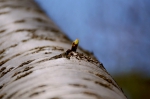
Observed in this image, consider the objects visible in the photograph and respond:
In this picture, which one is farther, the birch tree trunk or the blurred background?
the blurred background

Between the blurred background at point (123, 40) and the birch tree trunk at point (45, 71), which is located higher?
the blurred background at point (123, 40)

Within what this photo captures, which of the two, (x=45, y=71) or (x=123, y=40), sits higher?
(x=123, y=40)

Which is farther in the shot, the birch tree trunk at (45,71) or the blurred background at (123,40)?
the blurred background at (123,40)

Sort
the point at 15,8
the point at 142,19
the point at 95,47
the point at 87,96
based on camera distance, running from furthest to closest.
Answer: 1. the point at 95,47
2. the point at 142,19
3. the point at 15,8
4. the point at 87,96

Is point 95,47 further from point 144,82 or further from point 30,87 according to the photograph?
point 30,87

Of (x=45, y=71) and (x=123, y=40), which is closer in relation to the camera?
(x=45, y=71)

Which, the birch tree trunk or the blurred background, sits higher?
the blurred background

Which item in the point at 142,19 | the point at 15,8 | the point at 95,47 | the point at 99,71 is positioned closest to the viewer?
the point at 99,71

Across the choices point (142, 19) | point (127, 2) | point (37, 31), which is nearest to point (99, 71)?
point (37, 31)
